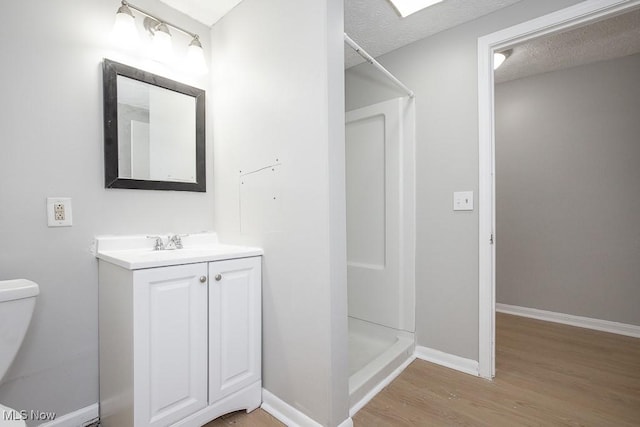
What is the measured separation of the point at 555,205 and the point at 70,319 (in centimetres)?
360

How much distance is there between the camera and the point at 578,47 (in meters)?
2.22

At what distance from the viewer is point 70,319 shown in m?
1.31

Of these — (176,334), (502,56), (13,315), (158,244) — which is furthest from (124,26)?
(502,56)

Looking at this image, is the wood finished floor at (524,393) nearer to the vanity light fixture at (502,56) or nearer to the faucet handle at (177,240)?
the faucet handle at (177,240)

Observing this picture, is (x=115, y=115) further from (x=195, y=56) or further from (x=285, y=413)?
(x=285, y=413)

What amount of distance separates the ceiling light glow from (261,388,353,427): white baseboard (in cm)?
217

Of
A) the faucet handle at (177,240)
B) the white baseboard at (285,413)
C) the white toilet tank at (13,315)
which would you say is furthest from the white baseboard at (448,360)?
the white toilet tank at (13,315)

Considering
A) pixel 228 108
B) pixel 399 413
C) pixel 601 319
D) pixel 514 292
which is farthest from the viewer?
pixel 514 292

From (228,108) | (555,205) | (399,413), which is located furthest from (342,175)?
(555,205)

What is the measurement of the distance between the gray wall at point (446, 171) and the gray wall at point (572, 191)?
142 centimetres

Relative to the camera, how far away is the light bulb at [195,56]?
161cm

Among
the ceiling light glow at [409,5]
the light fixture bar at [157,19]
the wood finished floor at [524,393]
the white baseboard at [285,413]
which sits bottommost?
the wood finished floor at [524,393]

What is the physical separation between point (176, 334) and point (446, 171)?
177cm

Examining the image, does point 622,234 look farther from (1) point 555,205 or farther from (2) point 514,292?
(2) point 514,292
